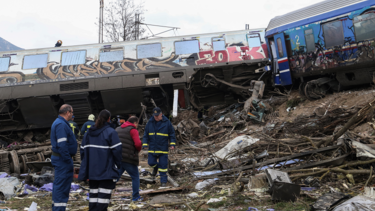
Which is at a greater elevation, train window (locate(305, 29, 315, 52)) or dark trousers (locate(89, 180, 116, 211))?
train window (locate(305, 29, 315, 52))

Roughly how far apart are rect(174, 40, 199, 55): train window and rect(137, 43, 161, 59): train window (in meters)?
0.70

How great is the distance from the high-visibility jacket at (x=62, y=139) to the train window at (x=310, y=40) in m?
7.95

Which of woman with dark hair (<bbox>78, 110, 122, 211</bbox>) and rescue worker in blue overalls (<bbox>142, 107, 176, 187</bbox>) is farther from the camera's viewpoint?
rescue worker in blue overalls (<bbox>142, 107, 176, 187</bbox>)

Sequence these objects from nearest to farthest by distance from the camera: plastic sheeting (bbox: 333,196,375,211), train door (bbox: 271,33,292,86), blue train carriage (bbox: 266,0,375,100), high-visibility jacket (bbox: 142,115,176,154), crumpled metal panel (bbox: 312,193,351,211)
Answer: plastic sheeting (bbox: 333,196,375,211) → crumpled metal panel (bbox: 312,193,351,211) → high-visibility jacket (bbox: 142,115,176,154) → blue train carriage (bbox: 266,0,375,100) → train door (bbox: 271,33,292,86)

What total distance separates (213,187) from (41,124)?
995cm

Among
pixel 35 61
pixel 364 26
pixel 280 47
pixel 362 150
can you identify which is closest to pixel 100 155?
pixel 362 150

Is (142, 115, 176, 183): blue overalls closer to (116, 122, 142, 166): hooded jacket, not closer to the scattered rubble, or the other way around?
the scattered rubble

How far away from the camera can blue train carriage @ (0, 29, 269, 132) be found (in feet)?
38.4

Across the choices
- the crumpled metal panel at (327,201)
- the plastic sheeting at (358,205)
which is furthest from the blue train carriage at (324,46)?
the plastic sheeting at (358,205)

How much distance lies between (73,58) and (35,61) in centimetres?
152

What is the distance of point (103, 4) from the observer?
75.2ft

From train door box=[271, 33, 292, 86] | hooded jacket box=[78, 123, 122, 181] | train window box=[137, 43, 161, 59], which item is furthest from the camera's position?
train window box=[137, 43, 161, 59]

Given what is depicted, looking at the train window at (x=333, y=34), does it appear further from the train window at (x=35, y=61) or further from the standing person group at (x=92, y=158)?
the train window at (x=35, y=61)

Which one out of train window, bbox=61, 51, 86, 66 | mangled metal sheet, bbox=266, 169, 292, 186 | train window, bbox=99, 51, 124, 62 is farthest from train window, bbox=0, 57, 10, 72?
mangled metal sheet, bbox=266, 169, 292, 186
